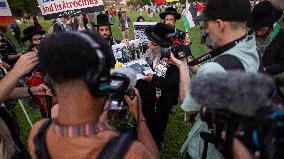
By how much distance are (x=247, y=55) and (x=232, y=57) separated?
170mm

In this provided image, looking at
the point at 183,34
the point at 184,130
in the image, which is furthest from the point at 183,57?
the point at 184,130

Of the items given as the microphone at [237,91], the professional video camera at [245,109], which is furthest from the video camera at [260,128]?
the microphone at [237,91]

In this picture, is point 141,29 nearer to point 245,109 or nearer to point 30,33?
point 30,33

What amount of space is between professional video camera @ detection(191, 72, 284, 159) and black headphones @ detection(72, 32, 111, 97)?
0.43 metres

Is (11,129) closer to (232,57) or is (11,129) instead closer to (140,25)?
(232,57)

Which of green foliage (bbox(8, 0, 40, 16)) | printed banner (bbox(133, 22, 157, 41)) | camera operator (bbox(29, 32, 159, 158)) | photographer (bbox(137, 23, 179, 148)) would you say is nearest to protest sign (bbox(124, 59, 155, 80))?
photographer (bbox(137, 23, 179, 148))

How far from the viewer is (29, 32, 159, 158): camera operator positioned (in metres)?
1.54

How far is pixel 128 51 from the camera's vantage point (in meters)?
4.96

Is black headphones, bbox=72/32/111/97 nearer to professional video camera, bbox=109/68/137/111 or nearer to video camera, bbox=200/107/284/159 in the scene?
professional video camera, bbox=109/68/137/111

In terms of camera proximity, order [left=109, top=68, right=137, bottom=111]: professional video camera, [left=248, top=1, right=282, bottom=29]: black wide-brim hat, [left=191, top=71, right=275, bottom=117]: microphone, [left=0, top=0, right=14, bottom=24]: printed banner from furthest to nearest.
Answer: [left=0, top=0, right=14, bottom=24]: printed banner
[left=248, top=1, right=282, bottom=29]: black wide-brim hat
[left=109, top=68, right=137, bottom=111]: professional video camera
[left=191, top=71, right=275, bottom=117]: microphone

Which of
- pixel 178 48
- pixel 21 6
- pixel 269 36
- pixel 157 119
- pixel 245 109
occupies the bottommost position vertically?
pixel 21 6

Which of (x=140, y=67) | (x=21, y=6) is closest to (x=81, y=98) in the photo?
(x=140, y=67)

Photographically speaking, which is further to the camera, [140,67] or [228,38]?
[140,67]

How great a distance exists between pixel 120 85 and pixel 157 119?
329cm
